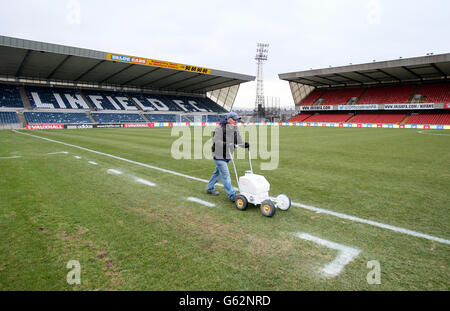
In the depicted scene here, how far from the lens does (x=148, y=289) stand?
269 cm

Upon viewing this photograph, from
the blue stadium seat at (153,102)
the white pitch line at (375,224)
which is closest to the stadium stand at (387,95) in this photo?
the blue stadium seat at (153,102)

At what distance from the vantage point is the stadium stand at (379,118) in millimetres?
47700

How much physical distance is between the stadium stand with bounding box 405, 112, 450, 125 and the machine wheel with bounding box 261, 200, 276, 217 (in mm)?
51829

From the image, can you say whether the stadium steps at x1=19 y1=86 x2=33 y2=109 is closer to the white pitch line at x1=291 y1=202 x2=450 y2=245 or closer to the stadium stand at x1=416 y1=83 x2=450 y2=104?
the white pitch line at x1=291 y1=202 x2=450 y2=245

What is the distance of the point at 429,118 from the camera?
146ft

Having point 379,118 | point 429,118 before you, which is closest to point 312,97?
point 379,118

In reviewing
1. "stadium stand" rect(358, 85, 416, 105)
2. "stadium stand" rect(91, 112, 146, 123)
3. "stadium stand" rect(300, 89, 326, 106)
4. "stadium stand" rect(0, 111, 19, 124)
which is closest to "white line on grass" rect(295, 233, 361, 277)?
"stadium stand" rect(0, 111, 19, 124)

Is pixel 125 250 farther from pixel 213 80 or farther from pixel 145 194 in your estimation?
pixel 213 80

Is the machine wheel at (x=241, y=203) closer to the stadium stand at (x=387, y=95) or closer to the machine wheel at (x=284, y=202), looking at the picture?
the machine wheel at (x=284, y=202)

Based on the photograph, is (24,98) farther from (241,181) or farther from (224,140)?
(241,181)

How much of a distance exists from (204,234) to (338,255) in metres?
1.96

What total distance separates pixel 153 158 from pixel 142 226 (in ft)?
23.2

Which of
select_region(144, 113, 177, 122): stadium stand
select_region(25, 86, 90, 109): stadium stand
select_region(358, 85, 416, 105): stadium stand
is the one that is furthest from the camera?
select_region(144, 113, 177, 122): stadium stand

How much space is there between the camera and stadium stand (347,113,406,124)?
47.7 metres
